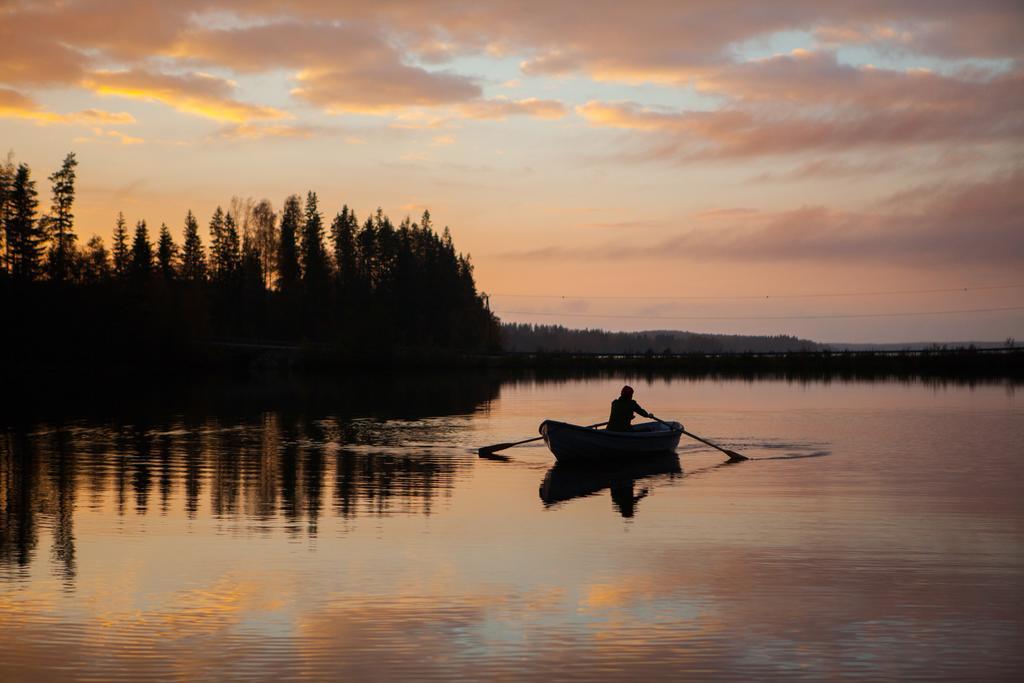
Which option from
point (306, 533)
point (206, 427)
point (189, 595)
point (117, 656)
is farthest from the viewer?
point (206, 427)

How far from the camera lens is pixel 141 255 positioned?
5595 inches

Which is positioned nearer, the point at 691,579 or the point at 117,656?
the point at 117,656

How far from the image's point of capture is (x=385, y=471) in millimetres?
30344

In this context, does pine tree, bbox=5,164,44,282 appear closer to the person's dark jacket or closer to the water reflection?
the water reflection

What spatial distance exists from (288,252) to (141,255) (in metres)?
25.3

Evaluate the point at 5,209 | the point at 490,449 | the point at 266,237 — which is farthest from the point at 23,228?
the point at 490,449

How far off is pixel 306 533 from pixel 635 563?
253 inches

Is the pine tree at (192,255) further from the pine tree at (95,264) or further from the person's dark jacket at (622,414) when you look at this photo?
the person's dark jacket at (622,414)

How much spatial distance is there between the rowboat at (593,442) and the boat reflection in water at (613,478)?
30 centimetres

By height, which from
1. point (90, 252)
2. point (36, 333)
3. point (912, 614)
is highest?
point (90, 252)

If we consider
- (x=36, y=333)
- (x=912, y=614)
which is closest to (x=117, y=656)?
(x=912, y=614)

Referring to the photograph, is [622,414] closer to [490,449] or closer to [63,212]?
[490,449]

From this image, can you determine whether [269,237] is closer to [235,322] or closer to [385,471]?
[235,322]

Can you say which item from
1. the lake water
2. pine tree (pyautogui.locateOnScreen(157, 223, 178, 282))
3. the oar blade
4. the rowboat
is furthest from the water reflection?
pine tree (pyautogui.locateOnScreen(157, 223, 178, 282))
